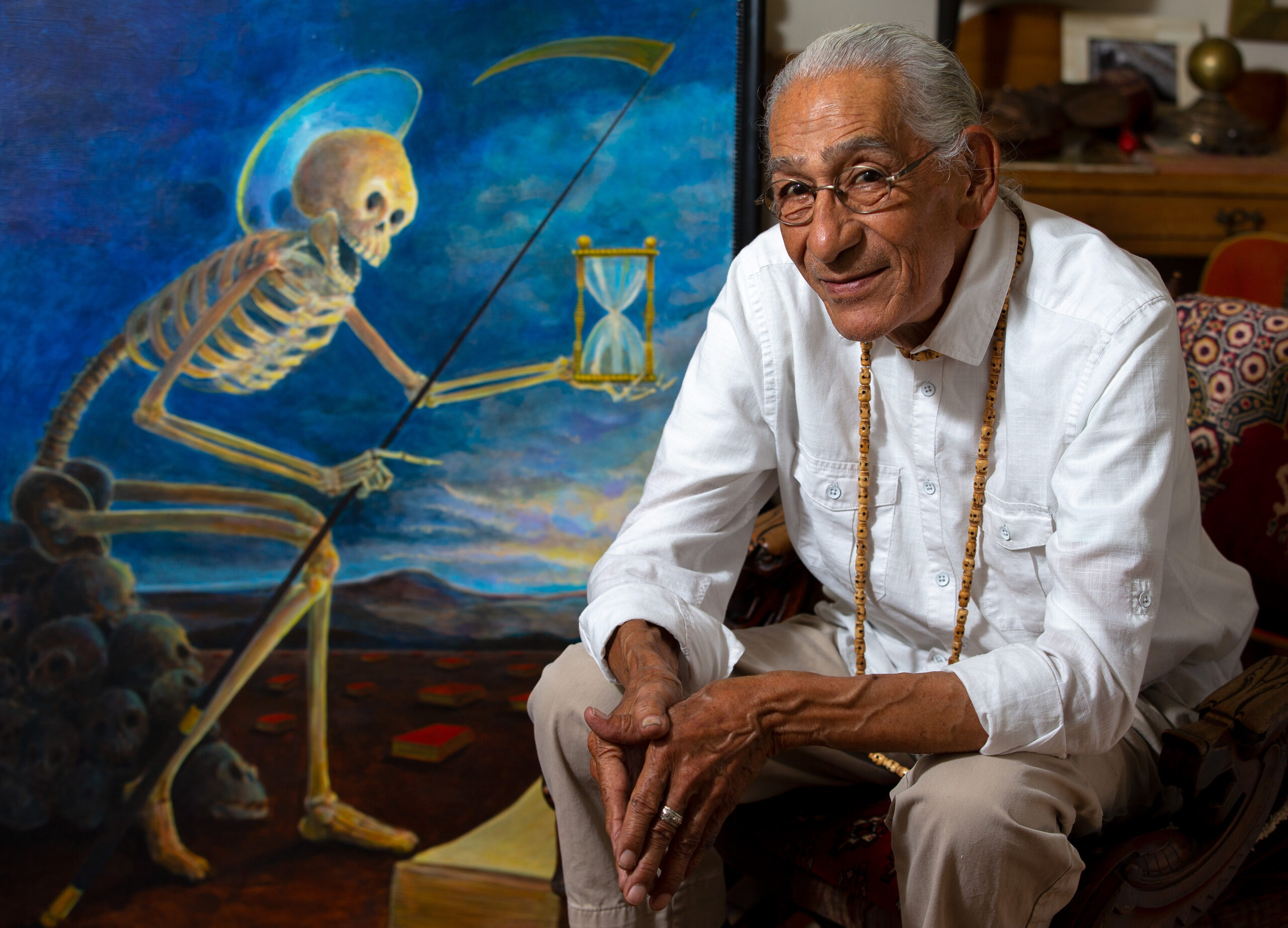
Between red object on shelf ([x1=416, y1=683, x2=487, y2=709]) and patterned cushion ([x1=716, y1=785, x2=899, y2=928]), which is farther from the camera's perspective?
red object on shelf ([x1=416, y1=683, x2=487, y2=709])

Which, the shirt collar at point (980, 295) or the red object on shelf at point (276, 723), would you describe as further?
the red object on shelf at point (276, 723)

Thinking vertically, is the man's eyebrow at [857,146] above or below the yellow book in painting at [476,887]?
above

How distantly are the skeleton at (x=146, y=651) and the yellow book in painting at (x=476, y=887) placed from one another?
599 mm

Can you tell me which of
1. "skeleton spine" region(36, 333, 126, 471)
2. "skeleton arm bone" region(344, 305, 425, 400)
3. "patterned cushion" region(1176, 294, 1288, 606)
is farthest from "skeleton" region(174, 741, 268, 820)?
"patterned cushion" region(1176, 294, 1288, 606)

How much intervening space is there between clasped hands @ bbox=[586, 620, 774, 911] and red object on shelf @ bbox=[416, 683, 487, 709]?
0.85 metres

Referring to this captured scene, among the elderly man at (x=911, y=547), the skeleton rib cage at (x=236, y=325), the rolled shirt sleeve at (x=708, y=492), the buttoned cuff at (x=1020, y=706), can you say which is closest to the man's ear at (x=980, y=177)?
the elderly man at (x=911, y=547)

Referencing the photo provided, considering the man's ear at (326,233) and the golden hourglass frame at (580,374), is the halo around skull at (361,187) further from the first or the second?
the golden hourglass frame at (580,374)

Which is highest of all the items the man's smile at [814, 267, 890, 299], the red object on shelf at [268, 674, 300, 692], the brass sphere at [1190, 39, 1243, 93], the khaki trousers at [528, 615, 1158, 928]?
the brass sphere at [1190, 39, 1243, 93]

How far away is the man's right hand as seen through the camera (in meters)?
1.12

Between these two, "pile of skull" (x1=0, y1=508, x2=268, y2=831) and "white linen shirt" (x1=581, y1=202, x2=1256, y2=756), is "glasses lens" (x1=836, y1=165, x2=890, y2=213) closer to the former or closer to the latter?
"white linen shirt" (x1=581, y1=202, x2=1256, y2=756)

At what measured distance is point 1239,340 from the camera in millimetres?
1669

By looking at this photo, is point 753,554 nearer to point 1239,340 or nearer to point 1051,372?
point 1051,372

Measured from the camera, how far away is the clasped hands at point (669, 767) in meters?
1.11

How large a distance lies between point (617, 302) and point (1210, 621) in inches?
43.9
